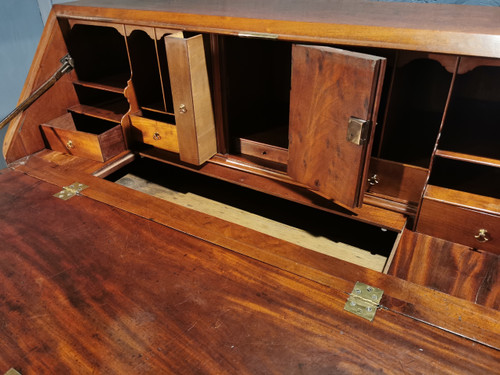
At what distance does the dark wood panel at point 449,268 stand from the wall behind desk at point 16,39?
2380mm

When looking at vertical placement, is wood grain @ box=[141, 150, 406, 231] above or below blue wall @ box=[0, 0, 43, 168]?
below

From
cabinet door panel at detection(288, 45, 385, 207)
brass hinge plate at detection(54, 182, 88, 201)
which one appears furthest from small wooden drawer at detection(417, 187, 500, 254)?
brass hinge plate at detection(54, 182, 88, 201)

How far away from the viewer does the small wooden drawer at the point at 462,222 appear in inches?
46.4

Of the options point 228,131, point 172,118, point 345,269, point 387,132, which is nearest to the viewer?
point 345,269

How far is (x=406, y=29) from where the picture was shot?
1.08 metres

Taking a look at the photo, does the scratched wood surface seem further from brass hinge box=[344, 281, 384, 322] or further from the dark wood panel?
the dark wood panel

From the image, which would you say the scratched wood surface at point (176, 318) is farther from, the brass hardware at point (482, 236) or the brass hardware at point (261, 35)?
the brass hardware at point (261, 35)

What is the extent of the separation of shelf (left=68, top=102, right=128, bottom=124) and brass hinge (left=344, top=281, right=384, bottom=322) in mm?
1318

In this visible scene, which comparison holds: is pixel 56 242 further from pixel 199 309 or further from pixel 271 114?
pixel 271 114

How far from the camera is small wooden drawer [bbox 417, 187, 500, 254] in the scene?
3.87 ft

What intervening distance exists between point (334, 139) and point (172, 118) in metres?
0.97

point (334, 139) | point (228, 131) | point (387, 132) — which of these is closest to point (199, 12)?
point (228, 131)

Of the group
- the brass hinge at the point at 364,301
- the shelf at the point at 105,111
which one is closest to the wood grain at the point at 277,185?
the shelf at the point at 105,111

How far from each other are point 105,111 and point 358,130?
131cm
